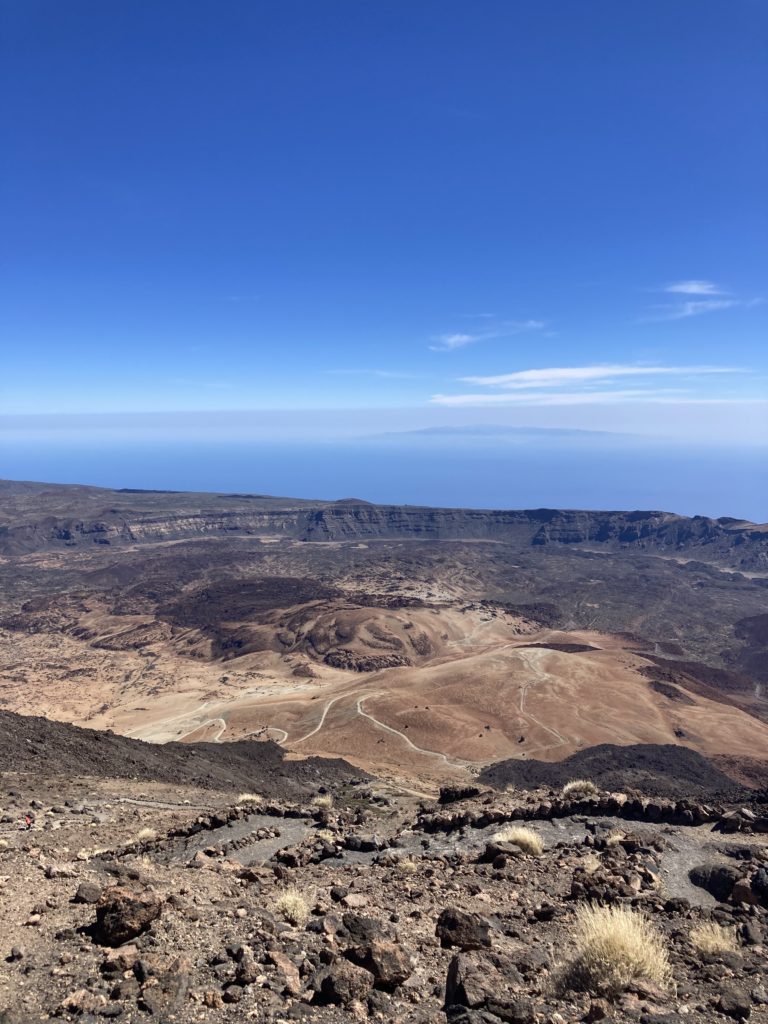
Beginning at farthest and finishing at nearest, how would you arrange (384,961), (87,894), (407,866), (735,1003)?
(407,866), (87,894), (384,961), (735,1003)

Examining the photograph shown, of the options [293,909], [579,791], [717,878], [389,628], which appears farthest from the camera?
[389,628]

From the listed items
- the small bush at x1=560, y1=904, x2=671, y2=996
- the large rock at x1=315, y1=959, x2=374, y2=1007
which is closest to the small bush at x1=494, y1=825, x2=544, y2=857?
the small bush at x1=560, y1=904, x2=671, y2=996

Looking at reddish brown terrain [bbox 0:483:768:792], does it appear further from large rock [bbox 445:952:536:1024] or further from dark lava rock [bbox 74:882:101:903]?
large rock [bbox 445:952:536:1024]

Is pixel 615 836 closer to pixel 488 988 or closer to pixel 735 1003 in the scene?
pixel 735 1003

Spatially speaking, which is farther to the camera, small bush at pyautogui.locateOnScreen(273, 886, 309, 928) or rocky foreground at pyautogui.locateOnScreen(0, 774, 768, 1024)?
small bush at pyautogui.locateOnScreen(273, 886, 309, 928)

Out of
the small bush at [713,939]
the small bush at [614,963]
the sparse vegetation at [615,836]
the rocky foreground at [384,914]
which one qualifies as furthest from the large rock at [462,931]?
the sparse vegetation at [615,836]

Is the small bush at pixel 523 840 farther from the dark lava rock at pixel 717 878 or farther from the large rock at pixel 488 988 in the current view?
the large rock at pixel 488 988

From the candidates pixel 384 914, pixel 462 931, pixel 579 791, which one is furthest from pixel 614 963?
pixel 579 791
